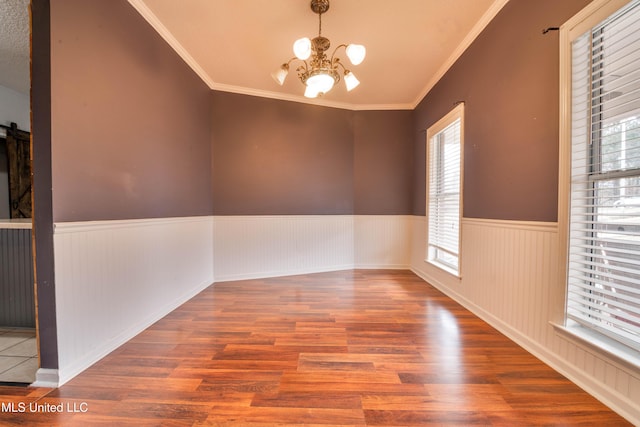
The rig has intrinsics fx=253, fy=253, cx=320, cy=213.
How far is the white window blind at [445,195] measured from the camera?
2973 millimetres

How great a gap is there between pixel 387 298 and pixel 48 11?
3526mm

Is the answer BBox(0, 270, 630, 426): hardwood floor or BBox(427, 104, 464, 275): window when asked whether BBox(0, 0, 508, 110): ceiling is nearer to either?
BBox(427, 104, 464, 275): window

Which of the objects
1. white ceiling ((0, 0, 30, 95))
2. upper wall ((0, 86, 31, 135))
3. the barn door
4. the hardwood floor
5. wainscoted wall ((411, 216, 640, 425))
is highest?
white ceiling ((0, 0, 30, 95))

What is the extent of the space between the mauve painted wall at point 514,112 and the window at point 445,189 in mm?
254

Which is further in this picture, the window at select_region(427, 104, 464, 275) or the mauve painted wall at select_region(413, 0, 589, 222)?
the window at select_region(427, 104, 464, 275)

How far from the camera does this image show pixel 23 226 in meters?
1.86

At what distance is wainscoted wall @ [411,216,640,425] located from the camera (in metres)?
1.34

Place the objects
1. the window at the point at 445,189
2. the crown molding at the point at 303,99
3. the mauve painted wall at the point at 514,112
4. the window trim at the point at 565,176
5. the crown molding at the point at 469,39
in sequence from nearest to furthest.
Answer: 1. the window trim at the point at 565,176
2. the mauve painted wall at the point at 514,112
3. the crown molding at the point at 469,39
4. the window at the point at 445,189
5. the crown molding at the point at 303,99

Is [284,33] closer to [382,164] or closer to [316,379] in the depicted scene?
[382,164]

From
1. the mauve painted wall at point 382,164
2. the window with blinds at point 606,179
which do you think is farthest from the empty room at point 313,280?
the mauve painted wall at point 382,164

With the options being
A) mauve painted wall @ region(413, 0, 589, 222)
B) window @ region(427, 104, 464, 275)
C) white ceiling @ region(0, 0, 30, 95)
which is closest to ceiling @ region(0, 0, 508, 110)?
white ceiling @ region(0, 0, 30, 95)

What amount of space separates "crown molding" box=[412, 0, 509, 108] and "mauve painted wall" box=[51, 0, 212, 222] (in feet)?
9.97

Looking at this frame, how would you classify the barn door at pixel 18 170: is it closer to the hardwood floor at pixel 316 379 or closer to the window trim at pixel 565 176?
the hardwood floor at pixel 316 379

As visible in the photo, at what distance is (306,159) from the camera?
4.05 metres
